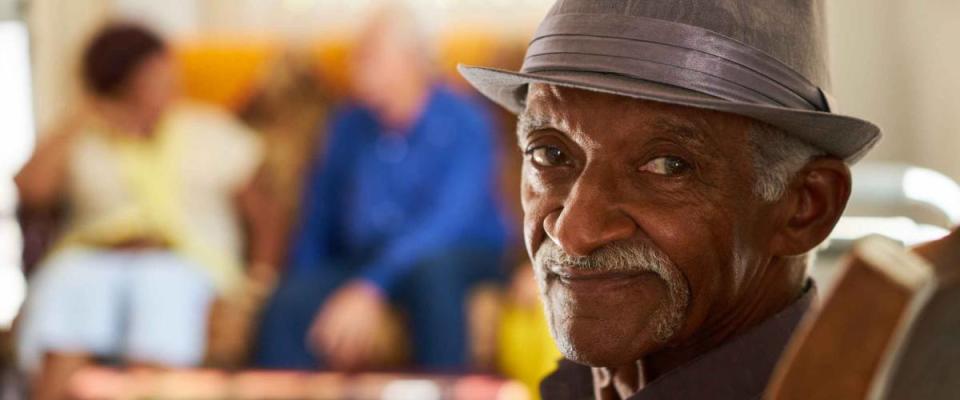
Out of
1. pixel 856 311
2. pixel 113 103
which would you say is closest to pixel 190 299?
pixel 113 103

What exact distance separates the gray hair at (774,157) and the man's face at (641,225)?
1cm

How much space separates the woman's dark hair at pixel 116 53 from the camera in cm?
445

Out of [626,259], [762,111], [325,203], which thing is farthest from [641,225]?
[325,203]

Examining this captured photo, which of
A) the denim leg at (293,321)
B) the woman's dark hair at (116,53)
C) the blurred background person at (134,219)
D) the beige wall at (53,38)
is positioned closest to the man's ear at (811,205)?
the denim leg at (293,321)

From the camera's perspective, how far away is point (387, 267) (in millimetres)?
3859

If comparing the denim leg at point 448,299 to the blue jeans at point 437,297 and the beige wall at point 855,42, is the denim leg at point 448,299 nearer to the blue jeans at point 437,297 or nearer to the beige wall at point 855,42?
the blue jeans at point 437,297

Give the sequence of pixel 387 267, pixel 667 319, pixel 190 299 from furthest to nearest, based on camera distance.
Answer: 1. pixel 190 299
2. pixel 387 267
3. pixel 667 319

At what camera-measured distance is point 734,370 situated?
123 centimetres

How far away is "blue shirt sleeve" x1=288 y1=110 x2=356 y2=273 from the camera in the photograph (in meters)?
4.05

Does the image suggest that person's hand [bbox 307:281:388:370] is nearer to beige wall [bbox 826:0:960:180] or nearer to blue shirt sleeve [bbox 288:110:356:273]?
blue shirt sleeve [bbox 288:110:356:273]

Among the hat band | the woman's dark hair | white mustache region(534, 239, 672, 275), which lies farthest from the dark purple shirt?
the woman's dark hair

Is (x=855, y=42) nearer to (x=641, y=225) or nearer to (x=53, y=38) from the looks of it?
(x=53, y=38)

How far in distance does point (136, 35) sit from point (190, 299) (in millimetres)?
945

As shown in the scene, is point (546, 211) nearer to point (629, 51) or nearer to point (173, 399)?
point (629, 51)
